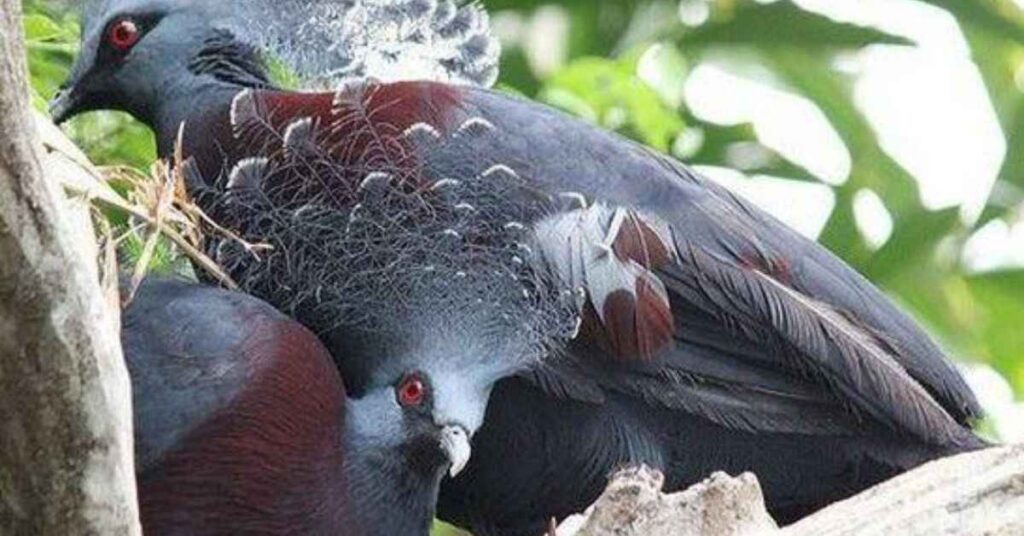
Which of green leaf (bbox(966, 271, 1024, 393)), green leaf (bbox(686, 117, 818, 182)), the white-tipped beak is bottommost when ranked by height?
green leaf (bbox(966, 271, 1024, 393))

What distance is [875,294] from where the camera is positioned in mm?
2910

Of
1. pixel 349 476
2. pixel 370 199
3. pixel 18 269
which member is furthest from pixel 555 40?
pixel 18 269

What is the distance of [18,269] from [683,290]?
1.33 metres

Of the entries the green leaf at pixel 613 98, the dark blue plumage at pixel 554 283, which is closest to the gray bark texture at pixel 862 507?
the dark blue plumage at pixel 554 283

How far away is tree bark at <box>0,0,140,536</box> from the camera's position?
1510mm

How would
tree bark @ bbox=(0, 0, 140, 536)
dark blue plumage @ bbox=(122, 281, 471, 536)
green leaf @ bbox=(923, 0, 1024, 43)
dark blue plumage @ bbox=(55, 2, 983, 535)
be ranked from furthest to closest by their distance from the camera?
green leaf @ bbox=(923, 0, 1024, 43), dark blue plumage @ bbox=(55, 2, 983, 535), dark blue plumage @ bbox=(122, 281, 471, 536), tree bark @ bbox=(0, 0, 140, 536)

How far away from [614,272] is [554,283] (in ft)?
0.32

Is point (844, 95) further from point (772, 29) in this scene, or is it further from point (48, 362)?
point (48, 362)

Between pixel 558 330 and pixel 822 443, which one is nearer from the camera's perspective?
pixel 558 330

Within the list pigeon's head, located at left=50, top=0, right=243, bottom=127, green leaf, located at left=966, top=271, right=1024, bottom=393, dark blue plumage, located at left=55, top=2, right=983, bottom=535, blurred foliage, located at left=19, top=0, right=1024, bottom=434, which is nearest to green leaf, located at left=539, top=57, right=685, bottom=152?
dark blue plumage, located at left=55, top=2, right=983, bottom=535

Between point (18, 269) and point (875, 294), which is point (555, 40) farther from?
point (18, 269)

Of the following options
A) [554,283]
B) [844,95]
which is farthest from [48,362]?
[844,95]

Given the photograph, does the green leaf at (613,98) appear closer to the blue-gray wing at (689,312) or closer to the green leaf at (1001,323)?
the blue-gray wing at (689,312)

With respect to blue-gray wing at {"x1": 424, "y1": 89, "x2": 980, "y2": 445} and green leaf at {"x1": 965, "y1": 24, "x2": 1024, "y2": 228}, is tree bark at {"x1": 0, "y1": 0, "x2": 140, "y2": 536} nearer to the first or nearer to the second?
blue-gray wing at {"x1": 424, "y1": 89, "x2": 980, "y2": 445}
